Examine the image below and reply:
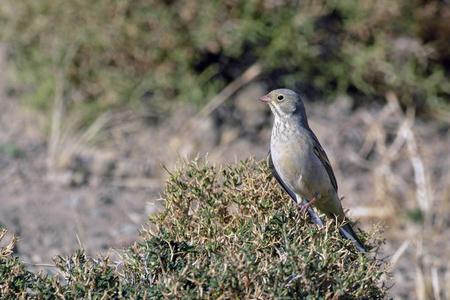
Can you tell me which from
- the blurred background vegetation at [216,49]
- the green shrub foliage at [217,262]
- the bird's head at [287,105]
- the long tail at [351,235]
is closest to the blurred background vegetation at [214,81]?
the blurred background vegetation at [216,49]

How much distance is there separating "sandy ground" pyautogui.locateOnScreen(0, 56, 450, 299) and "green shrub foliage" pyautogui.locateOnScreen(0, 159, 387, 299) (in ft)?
8.76

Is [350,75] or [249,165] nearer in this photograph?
[249,165]

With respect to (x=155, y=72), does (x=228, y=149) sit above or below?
below

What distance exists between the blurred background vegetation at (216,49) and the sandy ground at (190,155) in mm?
352

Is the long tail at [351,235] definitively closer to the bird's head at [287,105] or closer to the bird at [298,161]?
the bird at [298,161]

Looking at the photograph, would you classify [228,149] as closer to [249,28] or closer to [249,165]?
[249,28]

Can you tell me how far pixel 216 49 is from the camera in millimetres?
8359

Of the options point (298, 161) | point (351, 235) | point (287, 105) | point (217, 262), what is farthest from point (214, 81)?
point (217, 262)

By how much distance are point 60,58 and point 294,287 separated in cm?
628

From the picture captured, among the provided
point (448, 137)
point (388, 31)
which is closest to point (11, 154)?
point (388, 31)

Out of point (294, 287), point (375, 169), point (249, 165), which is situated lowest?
point (294, 287)

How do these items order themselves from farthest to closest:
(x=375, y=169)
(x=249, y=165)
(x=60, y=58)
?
1. (x=60, y=58)
2. (x=375, y=169)
3. (x=249, y=165)

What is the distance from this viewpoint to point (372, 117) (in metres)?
8.66

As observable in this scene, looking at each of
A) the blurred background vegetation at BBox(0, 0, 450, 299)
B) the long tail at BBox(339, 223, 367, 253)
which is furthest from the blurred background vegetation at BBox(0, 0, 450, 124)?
the long tail at BBox(339, 223, 367, 253)
